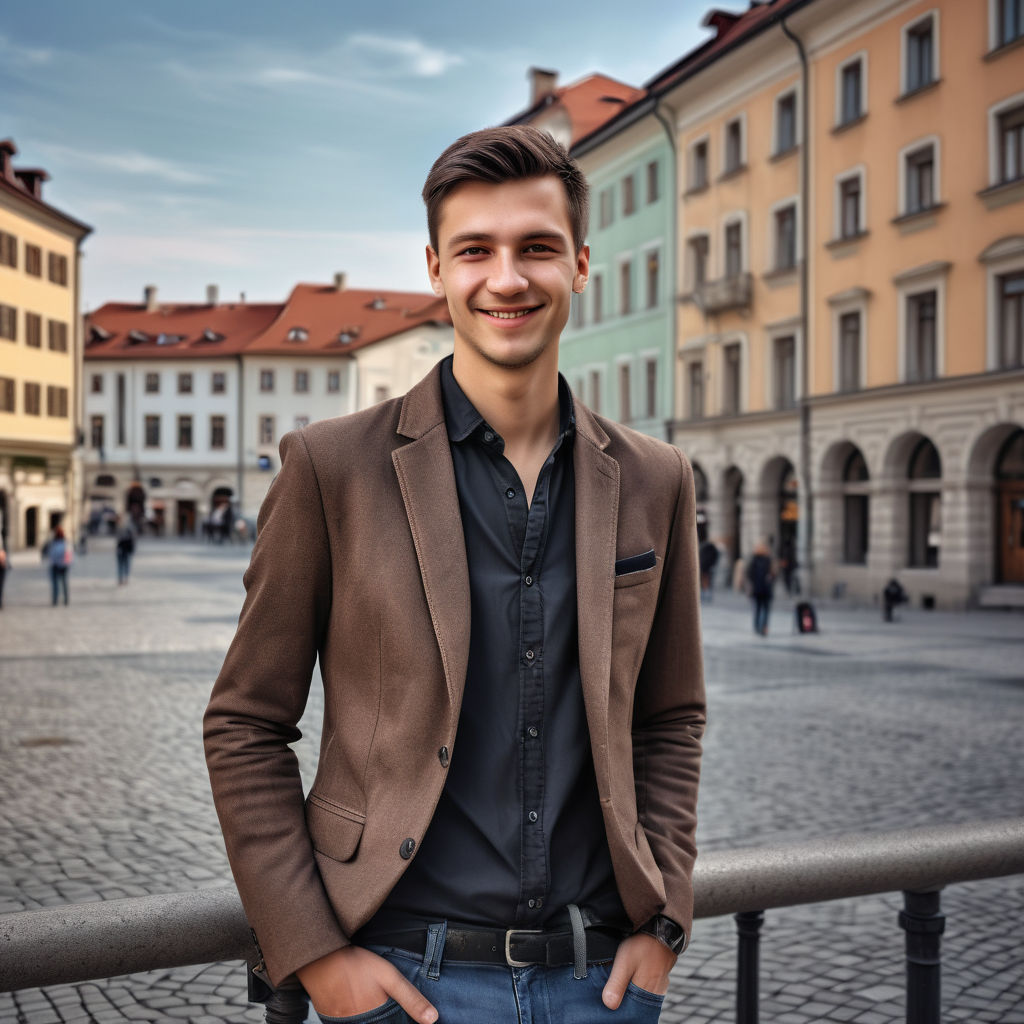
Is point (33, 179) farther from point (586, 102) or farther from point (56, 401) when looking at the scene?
point (586, 102)

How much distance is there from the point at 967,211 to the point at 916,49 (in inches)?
176

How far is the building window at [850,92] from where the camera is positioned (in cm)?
3030

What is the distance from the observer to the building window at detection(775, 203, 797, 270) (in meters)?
33.1

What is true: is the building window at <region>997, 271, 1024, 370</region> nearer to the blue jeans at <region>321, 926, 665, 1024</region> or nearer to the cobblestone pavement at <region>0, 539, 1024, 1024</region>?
the cobblestone pavement at <region>0, 539, 1024, 1024</region>

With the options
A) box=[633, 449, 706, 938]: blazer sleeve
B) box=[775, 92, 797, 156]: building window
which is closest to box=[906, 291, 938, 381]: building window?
box=[775, 92, 797, 156]: building window

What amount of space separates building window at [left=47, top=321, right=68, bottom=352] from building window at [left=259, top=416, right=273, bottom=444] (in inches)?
1160

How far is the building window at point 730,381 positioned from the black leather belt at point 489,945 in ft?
114

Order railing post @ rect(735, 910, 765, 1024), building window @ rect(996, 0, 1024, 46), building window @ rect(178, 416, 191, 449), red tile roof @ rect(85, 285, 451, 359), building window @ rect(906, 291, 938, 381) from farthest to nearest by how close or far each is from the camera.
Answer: red tile roof @ rect(85, 285, 451, 359) → building window @ rect(178, 416, 191, 449) → building window @ rect(906, 291, 938, 381) → building window @ rect(996, 0, 1024, 46) → railing post @ rect(735, 910, 765, 1024)

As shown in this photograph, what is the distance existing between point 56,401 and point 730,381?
27666mm

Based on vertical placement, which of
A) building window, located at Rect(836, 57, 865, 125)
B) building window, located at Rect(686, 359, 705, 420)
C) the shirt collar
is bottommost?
the shirt collar

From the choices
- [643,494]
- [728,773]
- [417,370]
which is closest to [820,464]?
[728,773]

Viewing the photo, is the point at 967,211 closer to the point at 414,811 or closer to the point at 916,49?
the point at 916,49

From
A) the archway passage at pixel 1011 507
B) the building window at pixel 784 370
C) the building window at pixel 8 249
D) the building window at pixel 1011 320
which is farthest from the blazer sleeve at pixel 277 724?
the building window at pixel 8 249

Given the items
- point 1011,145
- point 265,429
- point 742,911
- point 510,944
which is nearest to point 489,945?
point 510,944
